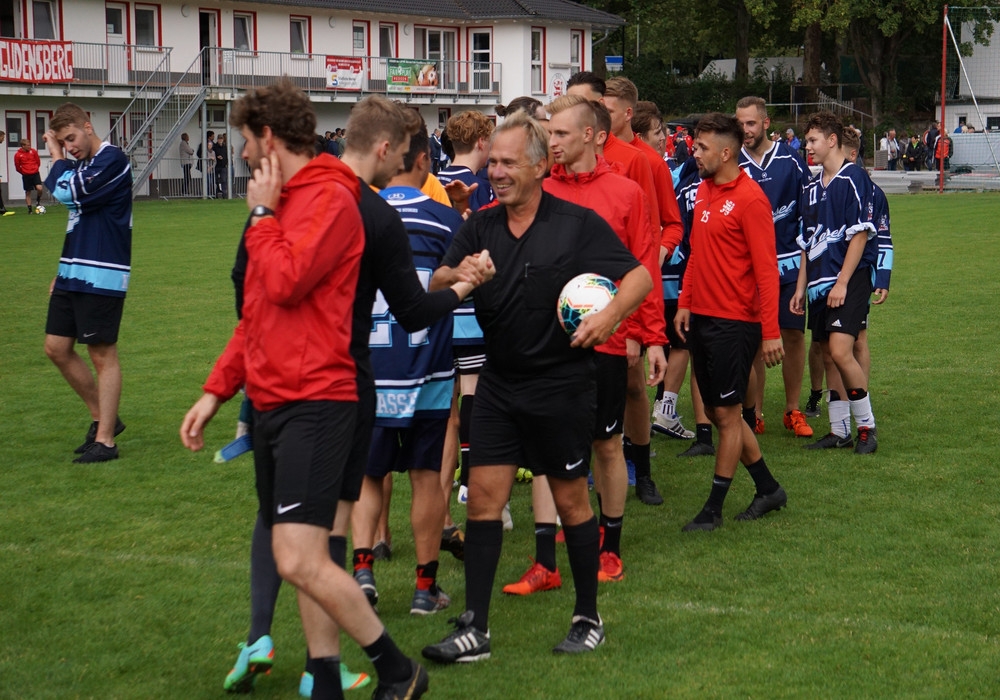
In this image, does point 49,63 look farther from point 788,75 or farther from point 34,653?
point 788,75

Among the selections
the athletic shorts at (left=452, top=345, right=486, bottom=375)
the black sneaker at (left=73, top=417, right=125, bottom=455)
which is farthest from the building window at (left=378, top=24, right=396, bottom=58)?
the athletic shorts at (left=452, top=345, right=486, bottom=375)

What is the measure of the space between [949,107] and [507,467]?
46138 millimetres

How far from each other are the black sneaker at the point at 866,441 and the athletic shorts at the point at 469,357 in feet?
10.5

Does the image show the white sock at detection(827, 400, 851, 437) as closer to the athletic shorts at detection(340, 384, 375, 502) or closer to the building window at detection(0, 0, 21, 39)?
the athletic shorts at detection(340, 384, 375, 502)

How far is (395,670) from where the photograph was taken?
4164 mm

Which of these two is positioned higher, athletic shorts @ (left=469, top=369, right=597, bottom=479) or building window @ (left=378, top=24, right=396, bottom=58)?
building window @ (left=378, top=24, right=396, bottom=58)

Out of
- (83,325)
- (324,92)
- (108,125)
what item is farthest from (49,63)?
(83,325)

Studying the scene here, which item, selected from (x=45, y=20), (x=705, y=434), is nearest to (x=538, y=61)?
(x=45, y=20)

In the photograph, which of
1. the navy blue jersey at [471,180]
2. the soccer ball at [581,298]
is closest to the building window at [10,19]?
the navy blue jersey at [471,180]

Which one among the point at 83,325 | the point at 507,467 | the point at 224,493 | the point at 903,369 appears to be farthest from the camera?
the point at 903,369

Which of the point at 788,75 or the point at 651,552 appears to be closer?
the point at 651,552

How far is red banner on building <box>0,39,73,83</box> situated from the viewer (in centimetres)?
3550

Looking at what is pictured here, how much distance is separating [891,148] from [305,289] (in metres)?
46.2

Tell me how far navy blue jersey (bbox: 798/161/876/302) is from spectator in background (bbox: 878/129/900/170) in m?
40.0
